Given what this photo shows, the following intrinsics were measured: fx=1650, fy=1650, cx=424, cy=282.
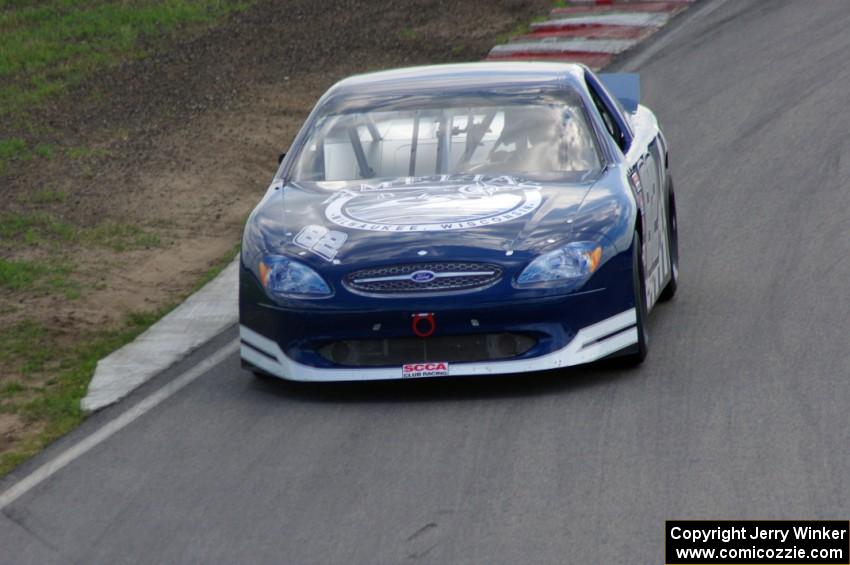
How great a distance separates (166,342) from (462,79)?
221cm

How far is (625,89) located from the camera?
407 inches

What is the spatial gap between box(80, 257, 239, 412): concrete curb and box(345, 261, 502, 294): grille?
1.58m

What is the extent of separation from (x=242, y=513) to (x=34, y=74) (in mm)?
13800

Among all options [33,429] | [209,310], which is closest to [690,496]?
[33,429]

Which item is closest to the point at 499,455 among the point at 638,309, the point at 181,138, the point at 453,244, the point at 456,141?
the point at 453,244

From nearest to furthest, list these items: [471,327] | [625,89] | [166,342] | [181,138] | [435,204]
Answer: [471,327] < [435,204] < [166,342] < [625,89] < [181,138]

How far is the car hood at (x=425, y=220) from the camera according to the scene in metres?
7.52

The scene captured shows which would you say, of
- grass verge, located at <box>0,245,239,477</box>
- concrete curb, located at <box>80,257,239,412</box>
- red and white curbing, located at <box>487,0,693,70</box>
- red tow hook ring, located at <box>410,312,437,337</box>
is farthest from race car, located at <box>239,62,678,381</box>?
red and white curbing, located at <box>487,0,693,70</box>

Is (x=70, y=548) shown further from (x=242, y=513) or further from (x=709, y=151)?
(x=709, y=151)

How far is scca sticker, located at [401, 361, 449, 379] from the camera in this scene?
7.46 metres

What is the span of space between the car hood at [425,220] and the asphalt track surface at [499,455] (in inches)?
27.0

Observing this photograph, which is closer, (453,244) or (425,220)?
(453,244)

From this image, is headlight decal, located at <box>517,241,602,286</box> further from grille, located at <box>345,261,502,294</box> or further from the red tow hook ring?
the red tow hook ring

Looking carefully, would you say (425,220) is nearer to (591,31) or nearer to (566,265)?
(566,265)
